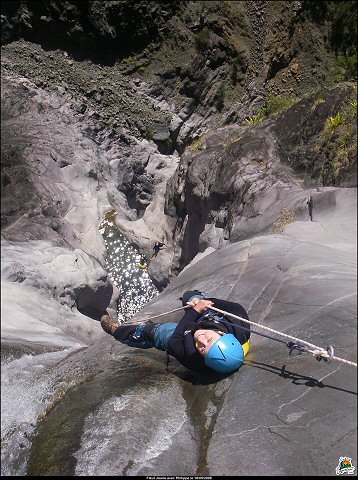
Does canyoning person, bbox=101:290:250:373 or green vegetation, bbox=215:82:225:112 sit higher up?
green vegetation, bbox=215:82:225:112

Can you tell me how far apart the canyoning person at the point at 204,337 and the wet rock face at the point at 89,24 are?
42.8 feet

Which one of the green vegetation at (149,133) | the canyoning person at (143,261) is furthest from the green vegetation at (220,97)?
the canyoning person at (143,261)

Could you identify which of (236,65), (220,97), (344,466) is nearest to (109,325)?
(344,466)

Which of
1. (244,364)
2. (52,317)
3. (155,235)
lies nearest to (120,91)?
(155,235)

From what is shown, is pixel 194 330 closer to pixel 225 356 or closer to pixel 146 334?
pixel 225 356

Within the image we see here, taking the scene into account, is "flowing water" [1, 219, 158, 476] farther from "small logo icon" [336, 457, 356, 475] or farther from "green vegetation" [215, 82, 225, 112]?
"green vegetation" [215, 82, 225, 112]

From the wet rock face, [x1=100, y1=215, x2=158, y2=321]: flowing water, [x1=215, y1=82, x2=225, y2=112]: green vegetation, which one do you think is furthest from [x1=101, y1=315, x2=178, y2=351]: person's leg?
the wet rock face

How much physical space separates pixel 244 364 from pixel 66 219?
7.11 m

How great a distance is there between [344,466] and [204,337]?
1756mm

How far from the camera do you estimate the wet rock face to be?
596 inches

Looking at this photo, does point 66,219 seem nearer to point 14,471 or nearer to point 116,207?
point 116,207

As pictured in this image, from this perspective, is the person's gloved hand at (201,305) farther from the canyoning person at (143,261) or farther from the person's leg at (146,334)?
the canyoning person at (143,261)

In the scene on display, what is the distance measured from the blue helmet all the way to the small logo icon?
53.9 inches

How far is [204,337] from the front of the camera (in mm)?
4555
